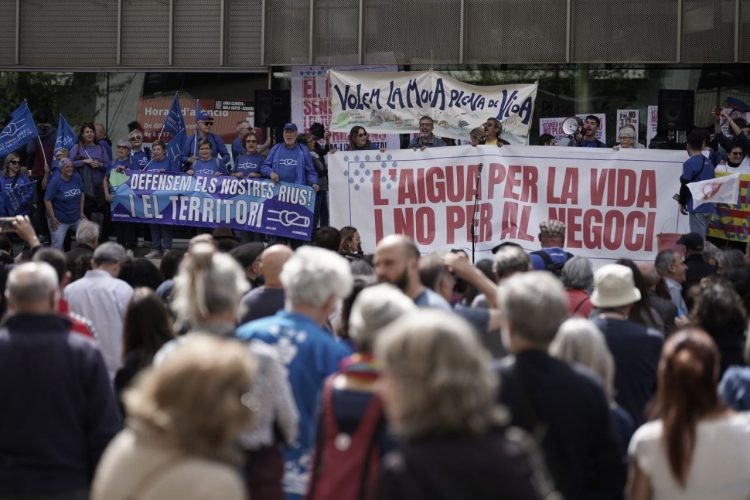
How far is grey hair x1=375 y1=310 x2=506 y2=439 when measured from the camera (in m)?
3.32

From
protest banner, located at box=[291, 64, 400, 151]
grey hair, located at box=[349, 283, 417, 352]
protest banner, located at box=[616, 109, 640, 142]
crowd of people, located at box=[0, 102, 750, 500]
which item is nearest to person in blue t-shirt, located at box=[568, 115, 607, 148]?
protest banner, located at box=[616, 109, 640, 142]

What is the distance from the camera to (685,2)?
1908cm

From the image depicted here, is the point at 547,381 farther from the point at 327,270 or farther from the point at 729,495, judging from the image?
the point at 327,270

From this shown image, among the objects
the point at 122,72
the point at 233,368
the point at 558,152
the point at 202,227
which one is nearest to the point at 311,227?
the point at 202,227

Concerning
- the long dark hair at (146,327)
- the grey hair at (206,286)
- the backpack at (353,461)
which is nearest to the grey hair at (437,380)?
the backpack at (353,461)

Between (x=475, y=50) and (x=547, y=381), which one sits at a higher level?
(x=475, y=50)

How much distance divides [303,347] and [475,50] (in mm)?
15093

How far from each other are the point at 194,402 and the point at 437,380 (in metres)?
0.68

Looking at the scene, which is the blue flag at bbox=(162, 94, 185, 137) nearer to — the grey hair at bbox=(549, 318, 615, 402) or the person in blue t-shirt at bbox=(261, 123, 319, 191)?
the person in blue t-shirt at bbox=(261, 123, 319, 191)

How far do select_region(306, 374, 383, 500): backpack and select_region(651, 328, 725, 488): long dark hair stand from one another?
124 cm

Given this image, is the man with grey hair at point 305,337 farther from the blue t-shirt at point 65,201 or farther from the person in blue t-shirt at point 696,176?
the blue t-shirt at point 65,201

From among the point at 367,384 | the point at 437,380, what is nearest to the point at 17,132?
the point at 367,384

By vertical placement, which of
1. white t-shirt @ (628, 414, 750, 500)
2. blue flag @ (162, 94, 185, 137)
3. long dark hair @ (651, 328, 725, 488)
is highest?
blue flag @ (162, 94, 185, 137)

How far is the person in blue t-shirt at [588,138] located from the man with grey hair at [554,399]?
1149cm
